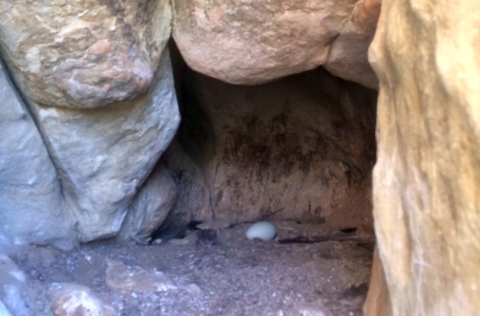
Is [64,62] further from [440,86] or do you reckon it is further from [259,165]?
[259,165]

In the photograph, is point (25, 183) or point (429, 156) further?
point (25, 183)

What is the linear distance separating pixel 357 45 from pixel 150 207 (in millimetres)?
1142

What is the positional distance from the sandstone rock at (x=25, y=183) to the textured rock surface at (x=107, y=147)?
0.05 metres

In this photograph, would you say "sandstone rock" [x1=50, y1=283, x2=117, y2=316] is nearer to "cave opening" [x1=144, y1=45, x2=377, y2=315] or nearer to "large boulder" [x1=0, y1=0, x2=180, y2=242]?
"large boulder" [x1=0, y1=0, x2=180, y2=242]

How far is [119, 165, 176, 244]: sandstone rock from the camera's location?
7.00 feet

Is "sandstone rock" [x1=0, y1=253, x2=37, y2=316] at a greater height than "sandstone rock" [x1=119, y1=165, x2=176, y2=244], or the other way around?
"sandstone rock" [x1=0, y1=253, x2=37, y2=316]

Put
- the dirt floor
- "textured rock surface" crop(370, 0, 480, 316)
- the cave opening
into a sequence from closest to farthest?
"textured rock surface" crop(370, 0, 480, 316), the dirt floor, the cave opening

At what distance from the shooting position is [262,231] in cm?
244

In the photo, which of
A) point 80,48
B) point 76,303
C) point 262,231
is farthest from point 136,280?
point 262,231

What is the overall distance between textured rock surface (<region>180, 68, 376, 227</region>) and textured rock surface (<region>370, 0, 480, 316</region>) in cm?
130

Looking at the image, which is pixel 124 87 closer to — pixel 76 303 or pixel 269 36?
pixel 269 36

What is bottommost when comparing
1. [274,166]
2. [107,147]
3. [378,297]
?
[274,166]

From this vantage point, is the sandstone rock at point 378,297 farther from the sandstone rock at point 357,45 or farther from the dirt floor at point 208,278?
the sandstone rock at point 357,45

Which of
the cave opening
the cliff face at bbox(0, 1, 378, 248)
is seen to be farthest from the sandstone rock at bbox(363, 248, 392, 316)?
the cliff face at bbox(0, 1, 378, 248)
